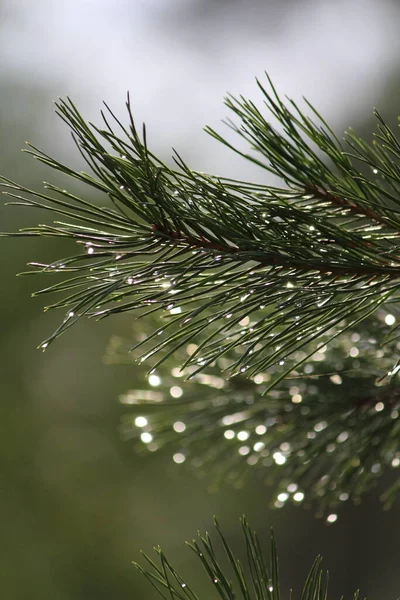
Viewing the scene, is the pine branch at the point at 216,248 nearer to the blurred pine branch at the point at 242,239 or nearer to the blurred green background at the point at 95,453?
the blurred pine branch at the point at 242,239

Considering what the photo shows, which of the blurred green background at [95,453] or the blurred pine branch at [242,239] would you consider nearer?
the blurred pine branch at [242,239]

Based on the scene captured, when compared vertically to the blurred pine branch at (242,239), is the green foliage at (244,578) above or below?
below

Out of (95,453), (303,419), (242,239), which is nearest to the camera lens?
(242,239)

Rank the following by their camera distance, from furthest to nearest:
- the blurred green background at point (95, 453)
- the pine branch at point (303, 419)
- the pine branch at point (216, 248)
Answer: the blurred green background at point (95, 453), the pine branch at point (303, 419), the pine branch at point (216, 248)

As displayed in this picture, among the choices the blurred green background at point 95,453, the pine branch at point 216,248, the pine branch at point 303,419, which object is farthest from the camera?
the blurred green background at point 95,453

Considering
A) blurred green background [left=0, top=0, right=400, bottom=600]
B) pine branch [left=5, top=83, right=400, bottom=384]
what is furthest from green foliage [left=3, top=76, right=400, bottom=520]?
blurred green background [left=0, top=0, right=400, bottom=600]

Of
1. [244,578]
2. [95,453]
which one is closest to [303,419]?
[244,578]

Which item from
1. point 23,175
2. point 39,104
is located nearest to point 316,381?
point 23,175

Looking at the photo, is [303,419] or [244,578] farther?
[303,419]

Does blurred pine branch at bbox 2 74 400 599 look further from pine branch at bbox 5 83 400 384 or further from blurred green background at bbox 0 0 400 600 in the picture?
blurred green background at bbox 0 0 400 600

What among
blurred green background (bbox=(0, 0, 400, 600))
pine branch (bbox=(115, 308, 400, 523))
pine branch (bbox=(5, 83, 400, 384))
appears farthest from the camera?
blurred green background (bbox=(0, 0, 400, 600))

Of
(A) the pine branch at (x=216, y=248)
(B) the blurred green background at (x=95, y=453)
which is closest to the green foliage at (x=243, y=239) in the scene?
(A) the pine branch at (x=216, y=248)

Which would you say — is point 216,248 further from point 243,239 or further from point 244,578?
point 244,578

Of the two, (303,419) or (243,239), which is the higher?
(243,239)
